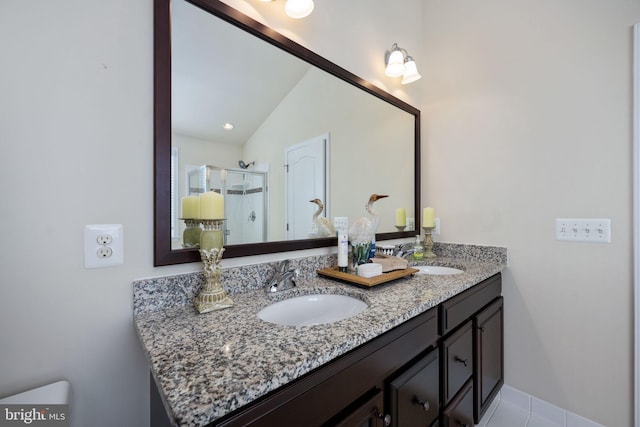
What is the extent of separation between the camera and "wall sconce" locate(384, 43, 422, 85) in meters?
1.60

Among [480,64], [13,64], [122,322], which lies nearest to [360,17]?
[480,64]

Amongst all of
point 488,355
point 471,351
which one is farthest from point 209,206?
point 488,355

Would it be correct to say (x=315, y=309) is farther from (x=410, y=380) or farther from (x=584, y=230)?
(x=584, y=230)

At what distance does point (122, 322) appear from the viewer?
738 mm

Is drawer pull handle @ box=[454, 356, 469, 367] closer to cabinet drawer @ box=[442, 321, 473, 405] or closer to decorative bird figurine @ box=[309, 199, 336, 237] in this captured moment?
cabinet drawer @ box=[442, 321, 473, 405]

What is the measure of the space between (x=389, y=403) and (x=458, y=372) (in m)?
0.52

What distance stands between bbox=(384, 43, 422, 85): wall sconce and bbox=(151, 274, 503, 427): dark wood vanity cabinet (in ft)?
4.31

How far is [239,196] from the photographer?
102 centimetres

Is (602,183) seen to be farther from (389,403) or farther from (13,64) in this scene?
(13,64)

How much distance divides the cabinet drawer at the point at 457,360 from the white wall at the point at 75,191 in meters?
1.03

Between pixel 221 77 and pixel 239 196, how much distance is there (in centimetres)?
45

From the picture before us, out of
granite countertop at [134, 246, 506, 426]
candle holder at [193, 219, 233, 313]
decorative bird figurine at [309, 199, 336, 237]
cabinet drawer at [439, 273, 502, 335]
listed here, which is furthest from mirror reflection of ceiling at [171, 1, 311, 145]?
cabinet drawer at [439, 273, 502, 335]

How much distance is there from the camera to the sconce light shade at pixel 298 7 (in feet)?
3.60

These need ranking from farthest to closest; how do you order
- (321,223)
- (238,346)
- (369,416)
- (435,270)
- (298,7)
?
(435,270), (321,223), (298,7), (369,416), (238,346)
